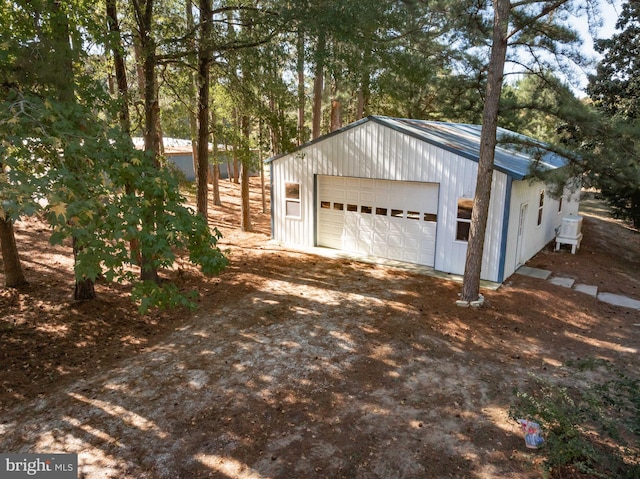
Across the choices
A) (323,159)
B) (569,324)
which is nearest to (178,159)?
(323,159)

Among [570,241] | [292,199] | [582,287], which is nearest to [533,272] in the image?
[582,287]

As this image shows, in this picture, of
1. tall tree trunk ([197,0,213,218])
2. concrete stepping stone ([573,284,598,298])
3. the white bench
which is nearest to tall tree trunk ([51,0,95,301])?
tall tree trunk ([197,0,213,218])

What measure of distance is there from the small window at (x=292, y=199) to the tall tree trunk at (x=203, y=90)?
278 cm

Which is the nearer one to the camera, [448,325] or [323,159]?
[448,325]

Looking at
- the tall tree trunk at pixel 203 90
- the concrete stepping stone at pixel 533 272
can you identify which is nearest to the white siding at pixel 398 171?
the concrete stepping stone at pixel 533 272

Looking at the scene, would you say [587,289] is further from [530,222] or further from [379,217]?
[379,217]

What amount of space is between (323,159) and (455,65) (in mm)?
4525

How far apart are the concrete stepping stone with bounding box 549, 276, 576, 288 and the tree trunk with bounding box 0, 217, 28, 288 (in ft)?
39.6

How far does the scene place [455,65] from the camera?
891cm

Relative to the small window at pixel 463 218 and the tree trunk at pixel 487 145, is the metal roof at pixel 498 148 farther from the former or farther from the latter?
the small window at pixel 463 218

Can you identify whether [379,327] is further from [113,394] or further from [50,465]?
[50,465]

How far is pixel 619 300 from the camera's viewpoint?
9.31 metres

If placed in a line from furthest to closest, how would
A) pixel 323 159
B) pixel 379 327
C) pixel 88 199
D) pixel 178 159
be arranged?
pixel 178 159 < pixel 323 159 < pixel 379 327 < pixel 88 199

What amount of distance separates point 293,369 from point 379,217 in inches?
254
